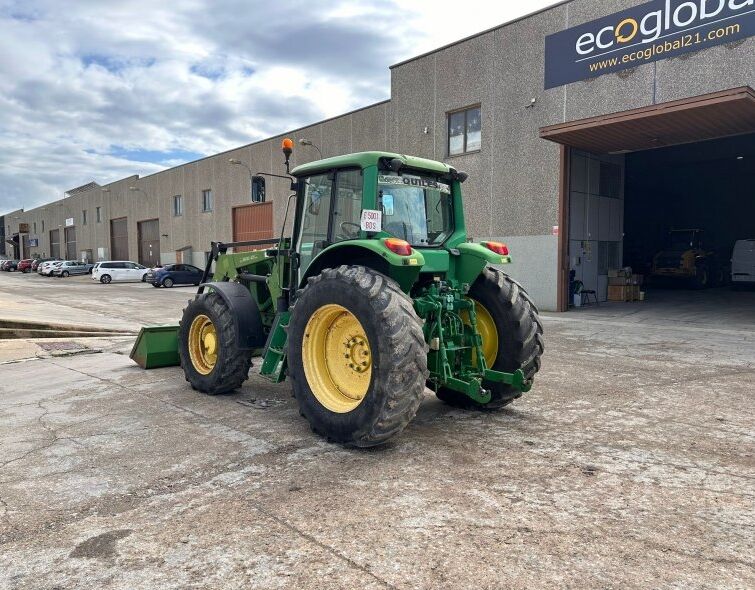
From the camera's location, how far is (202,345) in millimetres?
6742

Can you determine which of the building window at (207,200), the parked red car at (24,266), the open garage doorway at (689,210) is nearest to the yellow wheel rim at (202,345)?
the open garage doorway at (689,210)

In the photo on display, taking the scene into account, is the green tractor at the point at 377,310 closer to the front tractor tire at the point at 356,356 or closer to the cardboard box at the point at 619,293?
the front tractor tire at the point at 356,356

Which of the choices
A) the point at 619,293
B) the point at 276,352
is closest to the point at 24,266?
the point at 619,293

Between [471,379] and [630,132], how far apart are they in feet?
42.5

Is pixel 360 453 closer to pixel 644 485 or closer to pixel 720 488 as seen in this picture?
pixel 644 485

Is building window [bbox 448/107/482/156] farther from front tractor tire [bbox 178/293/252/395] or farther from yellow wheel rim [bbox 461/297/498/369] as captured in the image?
front tractor tire [bbox 178/293/252/395]

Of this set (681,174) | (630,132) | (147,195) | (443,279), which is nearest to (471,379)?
(443,279)

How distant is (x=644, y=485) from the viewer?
385cm

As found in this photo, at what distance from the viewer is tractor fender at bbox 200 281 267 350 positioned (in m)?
6.07

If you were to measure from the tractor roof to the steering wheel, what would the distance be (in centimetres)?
54

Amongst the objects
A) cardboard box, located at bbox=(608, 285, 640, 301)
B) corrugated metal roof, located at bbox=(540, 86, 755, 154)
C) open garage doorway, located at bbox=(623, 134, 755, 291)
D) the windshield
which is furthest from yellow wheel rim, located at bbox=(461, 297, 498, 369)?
open garage doorway, located at bbox=(623, 134, 755, 291)

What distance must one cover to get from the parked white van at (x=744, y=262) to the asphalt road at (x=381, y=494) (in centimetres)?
1913

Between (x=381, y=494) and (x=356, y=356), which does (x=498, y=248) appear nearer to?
(x=356, y=356)

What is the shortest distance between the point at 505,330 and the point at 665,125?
39.2 feet
